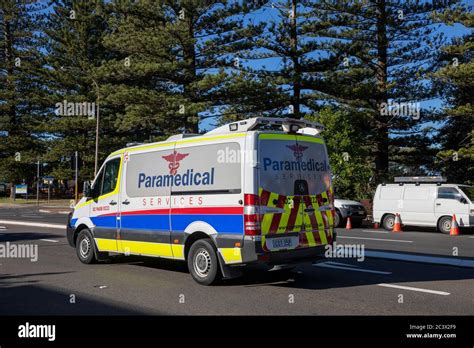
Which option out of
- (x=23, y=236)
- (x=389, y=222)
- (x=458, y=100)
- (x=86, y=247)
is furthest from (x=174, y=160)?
(x=458, y=100)

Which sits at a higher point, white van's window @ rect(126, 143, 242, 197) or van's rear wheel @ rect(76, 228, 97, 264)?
white van's window @ rect(126, 143, 242, 197)

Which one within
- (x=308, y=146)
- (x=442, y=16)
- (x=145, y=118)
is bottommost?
(x=308, y=146)

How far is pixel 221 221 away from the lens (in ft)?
26.8

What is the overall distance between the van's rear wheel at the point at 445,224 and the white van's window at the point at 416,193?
962 mm

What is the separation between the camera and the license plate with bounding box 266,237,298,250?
311 inches

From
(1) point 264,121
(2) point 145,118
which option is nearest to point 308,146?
(1) point 264,121

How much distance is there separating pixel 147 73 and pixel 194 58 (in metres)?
3.61

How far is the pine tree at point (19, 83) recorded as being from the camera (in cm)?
5166

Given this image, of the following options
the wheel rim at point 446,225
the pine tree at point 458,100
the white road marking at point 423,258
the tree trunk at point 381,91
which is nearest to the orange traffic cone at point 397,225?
the wheel rim at point 446,225

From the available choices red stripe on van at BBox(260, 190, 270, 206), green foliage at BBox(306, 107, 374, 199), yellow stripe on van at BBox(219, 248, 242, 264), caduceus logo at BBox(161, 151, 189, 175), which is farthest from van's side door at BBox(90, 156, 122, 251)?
green foliage at BBox(306, 107, 374, 199)

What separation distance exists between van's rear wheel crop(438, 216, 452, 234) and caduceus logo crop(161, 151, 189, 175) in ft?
43.9

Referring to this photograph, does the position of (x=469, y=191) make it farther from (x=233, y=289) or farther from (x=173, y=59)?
(x=173, y=59)

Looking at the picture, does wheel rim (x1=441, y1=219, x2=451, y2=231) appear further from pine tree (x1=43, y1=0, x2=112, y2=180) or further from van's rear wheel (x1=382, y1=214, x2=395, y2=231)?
pine tree (x1=43, y1=0, x2=112, y2=180)
